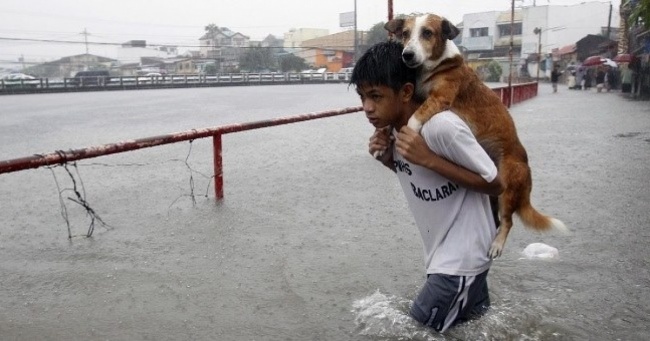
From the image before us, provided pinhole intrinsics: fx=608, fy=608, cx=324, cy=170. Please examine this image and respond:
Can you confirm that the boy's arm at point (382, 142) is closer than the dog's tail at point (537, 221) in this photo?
Yes

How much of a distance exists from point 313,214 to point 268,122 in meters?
1.28

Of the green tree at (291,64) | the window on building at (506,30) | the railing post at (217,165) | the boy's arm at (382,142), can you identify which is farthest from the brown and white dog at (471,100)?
the green tree at (291,64)

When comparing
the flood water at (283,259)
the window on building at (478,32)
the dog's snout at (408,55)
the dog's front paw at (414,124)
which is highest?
the window on building at (478,32)

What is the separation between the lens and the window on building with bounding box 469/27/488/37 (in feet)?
239

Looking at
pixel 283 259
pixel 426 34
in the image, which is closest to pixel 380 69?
pixel 426 34

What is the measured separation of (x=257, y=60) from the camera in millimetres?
93375

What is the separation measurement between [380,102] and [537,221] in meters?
1.64

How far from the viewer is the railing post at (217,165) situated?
20.5 feet

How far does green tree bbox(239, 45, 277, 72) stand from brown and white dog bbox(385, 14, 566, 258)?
89697 millimetres

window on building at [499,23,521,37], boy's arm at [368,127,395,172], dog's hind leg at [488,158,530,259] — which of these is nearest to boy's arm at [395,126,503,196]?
boy's arm at [368,127,395,172]

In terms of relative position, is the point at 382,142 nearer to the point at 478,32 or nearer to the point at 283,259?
the point at 283,259

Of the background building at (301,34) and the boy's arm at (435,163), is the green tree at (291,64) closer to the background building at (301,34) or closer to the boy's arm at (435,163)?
the background building at (301,34)

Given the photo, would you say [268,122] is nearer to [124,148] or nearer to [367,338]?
[124,148]

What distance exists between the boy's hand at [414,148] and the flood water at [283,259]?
0.92 meters
